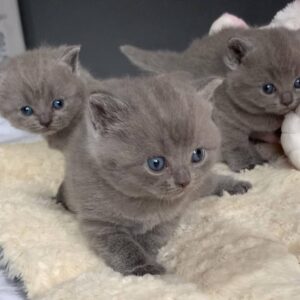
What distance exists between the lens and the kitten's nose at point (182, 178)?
Answer: 1.17 m

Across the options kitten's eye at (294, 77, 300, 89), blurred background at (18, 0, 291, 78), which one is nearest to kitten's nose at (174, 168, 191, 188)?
kitten's eye at (294, 77, 300, 89)

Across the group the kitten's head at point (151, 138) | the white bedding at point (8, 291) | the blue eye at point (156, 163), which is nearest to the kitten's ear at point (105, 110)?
the kitten's head at point (151, 138)

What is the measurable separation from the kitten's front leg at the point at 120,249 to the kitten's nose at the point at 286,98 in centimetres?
→ 71

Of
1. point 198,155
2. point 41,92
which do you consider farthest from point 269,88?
point 41,92

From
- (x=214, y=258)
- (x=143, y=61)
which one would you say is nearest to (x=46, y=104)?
(x=143, y=61)

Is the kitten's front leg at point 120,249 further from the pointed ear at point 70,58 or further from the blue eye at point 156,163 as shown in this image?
the pointed ear at point 70,58

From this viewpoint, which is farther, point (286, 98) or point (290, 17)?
point (290, 17)

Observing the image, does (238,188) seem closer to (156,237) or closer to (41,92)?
(156,237)

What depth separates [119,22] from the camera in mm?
2771

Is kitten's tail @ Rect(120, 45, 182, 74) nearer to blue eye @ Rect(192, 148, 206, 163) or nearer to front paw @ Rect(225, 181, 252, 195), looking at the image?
front paw @ Rect(225, 181, 252, 195)

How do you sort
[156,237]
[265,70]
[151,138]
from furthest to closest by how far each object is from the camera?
1. [265,70]
2. [156,237]
3. [151,138]

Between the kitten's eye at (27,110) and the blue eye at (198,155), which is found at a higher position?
the blue eye at (198,155)

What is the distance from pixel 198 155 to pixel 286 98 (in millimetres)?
608

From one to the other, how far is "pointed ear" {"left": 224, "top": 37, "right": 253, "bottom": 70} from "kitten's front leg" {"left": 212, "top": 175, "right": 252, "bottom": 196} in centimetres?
40
